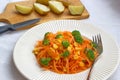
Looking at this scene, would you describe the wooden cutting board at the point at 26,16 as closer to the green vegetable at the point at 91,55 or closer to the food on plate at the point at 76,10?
the food on plate at the point at 76,10

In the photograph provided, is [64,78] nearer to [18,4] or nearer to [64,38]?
[64,38]

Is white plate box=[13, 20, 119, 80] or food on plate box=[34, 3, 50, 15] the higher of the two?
white plate box=[13, 20, 119, 80]

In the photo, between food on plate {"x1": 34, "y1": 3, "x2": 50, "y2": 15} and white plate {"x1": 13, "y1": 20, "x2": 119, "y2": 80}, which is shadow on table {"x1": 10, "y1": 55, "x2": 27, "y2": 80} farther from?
food on plate {"x1": 34, "y1": 3, "x2": 50, "y2": 15}

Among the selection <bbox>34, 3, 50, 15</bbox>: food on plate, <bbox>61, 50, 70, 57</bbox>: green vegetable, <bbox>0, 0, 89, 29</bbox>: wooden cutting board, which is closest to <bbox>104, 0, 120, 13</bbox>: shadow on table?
<bbox>0, 0, 89, 29</bbox>: wooden cutting board

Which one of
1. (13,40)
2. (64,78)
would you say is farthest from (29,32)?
(64,78)

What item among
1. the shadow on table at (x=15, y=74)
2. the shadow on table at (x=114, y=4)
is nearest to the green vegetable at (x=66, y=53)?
the shadow on table at (x=15, y=74)

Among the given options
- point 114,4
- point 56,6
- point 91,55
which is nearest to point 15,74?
point 91,55
